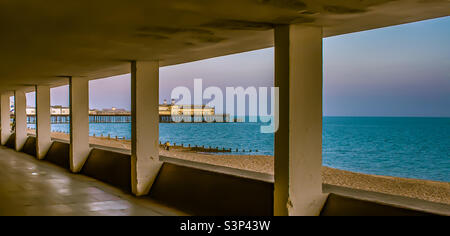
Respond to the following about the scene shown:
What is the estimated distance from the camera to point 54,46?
545 cm

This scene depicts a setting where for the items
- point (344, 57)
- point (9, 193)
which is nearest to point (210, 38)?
point (9, 193)

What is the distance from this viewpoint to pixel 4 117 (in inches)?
683

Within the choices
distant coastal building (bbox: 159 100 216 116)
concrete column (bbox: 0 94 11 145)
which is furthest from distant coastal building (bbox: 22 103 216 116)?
concrete column (bbox: 0 94 11 145)

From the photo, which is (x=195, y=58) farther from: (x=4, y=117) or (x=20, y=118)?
(x=4, y=117)

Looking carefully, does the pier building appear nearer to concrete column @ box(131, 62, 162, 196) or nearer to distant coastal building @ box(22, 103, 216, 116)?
concrete column @ box(131, 62, 162, 196)

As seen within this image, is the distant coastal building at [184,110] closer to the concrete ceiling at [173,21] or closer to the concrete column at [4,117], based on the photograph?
the concrete column at [4,117]

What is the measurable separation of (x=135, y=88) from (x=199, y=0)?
14.3ft

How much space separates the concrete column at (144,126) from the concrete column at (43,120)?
688cm

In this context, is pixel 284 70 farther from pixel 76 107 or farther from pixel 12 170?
pixel 12 170

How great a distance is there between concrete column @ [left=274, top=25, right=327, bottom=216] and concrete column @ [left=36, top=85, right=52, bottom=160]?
426 inches

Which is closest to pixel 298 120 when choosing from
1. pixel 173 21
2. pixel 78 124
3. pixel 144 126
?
pixel 173 21

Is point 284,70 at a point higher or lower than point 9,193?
higher

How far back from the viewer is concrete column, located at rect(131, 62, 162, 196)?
726 cm

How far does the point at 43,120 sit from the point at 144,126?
7215 mm
